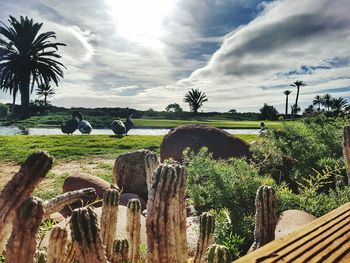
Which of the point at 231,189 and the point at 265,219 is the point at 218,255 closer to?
the point at 265,219

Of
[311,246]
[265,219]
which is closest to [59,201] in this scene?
[311,246]

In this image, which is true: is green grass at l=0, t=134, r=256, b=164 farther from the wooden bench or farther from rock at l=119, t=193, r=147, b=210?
the wooden bench

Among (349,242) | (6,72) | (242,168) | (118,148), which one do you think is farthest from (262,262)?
(6,72)

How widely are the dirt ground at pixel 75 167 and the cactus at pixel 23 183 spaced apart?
12625mm

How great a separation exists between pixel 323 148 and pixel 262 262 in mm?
8024

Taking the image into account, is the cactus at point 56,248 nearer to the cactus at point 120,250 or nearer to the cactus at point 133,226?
the cactus at point 120,250

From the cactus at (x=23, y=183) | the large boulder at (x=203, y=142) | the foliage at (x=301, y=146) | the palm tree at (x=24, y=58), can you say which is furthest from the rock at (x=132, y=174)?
the palm tree at (x=24, y=58)

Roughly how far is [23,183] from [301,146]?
9.05 metres

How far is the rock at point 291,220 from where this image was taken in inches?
203

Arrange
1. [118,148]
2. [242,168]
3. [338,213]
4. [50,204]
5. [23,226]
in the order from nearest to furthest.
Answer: [23,226] < [50,204] < [338,213] < [242,168] < [118,148]

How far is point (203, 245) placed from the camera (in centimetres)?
281

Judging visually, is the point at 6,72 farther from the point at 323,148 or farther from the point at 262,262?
the point at 262,262

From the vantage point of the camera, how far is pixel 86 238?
1.61 m

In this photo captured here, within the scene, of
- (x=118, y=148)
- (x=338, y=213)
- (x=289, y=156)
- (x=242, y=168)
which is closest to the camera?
(x=338, y=213)
